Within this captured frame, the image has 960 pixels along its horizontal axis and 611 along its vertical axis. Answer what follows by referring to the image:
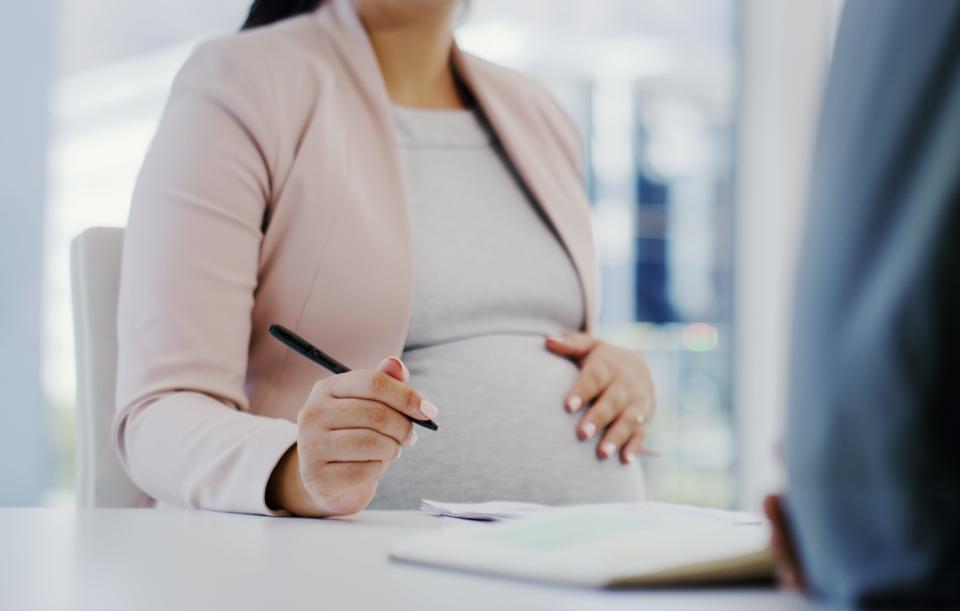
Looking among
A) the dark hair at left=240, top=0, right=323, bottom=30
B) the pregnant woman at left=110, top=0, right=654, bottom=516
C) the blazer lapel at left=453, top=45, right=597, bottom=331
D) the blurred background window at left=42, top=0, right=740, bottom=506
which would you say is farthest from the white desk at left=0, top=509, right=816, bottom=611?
the blurred background window at left=42, top=0, right=740, bottom=506

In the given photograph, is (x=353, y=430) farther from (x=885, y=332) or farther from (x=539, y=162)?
(x=539, y=162)

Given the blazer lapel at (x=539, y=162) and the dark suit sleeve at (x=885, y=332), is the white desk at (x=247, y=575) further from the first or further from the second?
the blazer lapel at (x=539, y=162)

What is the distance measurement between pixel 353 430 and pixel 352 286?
1.16ft

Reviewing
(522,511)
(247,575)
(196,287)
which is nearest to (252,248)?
(196,287)

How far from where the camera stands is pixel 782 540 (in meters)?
0.35

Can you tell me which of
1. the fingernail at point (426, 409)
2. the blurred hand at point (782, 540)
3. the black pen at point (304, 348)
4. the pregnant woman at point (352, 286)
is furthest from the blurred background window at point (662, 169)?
the blurred hand at point (782, 540)

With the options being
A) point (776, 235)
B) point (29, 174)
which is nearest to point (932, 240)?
point (29, 174)

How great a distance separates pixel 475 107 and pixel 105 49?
197 cm

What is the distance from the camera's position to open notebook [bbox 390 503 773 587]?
39cm

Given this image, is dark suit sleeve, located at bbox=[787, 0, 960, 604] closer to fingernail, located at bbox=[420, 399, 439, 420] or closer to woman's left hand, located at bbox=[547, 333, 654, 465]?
fingernail, located at bbox=[420, 399, 439, 420]

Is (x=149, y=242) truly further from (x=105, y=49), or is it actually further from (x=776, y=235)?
(x=776, y=235)

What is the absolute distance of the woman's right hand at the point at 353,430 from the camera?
2.28 feet

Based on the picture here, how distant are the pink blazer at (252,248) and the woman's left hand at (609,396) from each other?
21 cm

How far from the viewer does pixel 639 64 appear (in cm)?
338
